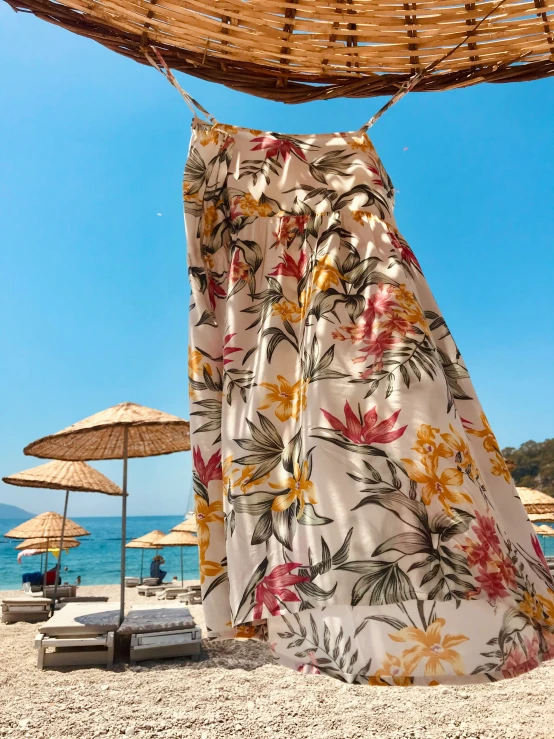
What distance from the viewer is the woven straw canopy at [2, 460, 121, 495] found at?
335 inches

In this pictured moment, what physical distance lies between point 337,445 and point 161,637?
5219mm

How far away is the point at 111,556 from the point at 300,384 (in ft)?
196

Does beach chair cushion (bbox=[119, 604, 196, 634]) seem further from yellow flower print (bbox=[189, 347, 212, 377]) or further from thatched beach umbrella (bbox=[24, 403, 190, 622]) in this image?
yellow flower print (bbox=[189, 347, 212, 377])

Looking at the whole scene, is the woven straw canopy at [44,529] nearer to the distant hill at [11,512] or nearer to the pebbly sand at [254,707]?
the pebbly sand at [254,707]

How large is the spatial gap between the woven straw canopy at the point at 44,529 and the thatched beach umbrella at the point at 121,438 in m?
6.39

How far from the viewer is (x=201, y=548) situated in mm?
833

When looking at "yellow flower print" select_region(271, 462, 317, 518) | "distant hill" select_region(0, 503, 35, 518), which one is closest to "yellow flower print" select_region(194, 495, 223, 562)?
"yellow flower print" select_region(271, 462, 317, 518)

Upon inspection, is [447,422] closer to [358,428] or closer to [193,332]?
[358,428]

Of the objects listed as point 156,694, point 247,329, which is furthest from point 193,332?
point 156,694

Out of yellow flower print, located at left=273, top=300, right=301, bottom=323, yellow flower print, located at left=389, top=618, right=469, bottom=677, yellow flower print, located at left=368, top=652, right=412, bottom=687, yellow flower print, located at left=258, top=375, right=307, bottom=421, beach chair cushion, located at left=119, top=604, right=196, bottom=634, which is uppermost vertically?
yellow flower print, located at left=273, top=300, right=301, bottom=323

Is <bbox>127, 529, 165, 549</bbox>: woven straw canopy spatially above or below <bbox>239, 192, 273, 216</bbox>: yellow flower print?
above

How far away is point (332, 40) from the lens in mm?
1155

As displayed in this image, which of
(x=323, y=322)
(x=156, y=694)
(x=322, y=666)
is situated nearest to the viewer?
(x=322, y=666)

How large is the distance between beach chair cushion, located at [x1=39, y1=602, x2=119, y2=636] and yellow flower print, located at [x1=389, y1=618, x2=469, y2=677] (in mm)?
5299
